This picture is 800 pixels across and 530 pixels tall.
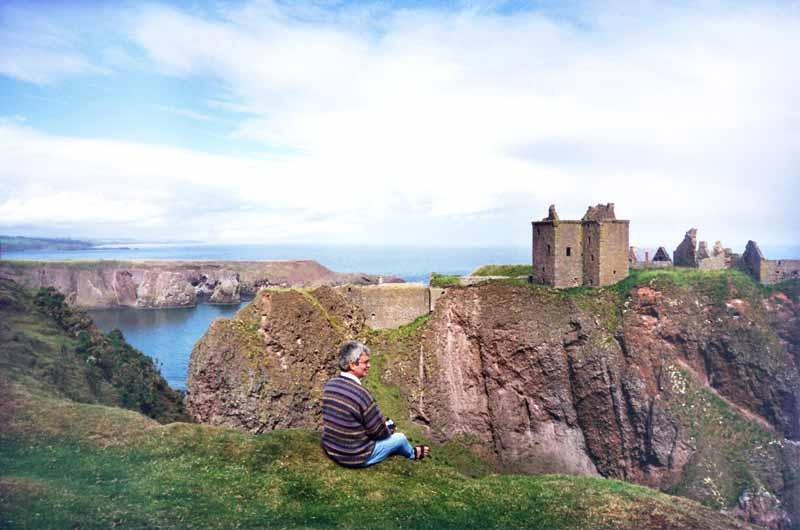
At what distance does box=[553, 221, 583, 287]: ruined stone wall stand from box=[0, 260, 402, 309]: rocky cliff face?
46.8m

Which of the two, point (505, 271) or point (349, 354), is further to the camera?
point (505, 271)

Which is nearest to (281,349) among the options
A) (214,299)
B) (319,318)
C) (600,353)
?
(319,318)

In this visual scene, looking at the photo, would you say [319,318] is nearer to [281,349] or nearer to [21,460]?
[281,349]

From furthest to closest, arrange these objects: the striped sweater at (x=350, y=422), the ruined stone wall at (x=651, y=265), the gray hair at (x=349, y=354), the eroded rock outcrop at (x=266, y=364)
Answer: the ruined stone wall at (x=651, y=265) < the eroded rock outcrop at (x=266, y=364) < the gray hair at (x=349, y=354) < the striped sweater at (x=350, y=422)

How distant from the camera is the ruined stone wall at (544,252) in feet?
128

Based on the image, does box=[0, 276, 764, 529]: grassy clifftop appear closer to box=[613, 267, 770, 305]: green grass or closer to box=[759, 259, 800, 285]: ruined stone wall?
box=[613, 267, 770, 305]: green grass

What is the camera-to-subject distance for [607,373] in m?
36.5

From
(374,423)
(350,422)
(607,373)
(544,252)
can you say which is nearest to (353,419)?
(350,422)

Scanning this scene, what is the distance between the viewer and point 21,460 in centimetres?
1262

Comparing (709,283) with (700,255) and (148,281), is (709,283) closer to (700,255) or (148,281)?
(700,255)

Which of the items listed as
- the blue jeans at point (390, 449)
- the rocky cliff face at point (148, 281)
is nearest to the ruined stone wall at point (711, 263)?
the blue jeans at point (390, 449)

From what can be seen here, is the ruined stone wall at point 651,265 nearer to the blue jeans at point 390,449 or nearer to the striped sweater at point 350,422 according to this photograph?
the blue jeans at point 390,449

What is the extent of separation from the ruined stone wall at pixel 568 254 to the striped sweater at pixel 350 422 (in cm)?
2966

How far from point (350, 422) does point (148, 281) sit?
3827 inches
